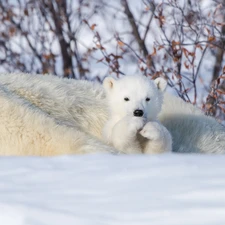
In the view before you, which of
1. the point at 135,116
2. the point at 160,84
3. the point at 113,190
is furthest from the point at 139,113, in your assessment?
the point at 113,190

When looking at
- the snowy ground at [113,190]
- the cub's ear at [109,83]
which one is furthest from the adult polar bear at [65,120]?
the snowy ground at [113,190]

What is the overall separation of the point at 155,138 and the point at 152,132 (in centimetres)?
3

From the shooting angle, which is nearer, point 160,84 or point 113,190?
point 113,190

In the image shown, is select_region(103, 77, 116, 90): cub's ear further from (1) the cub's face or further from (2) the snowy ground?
(2) the snowy ground

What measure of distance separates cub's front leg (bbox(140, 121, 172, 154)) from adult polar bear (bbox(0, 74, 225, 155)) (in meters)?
0.18

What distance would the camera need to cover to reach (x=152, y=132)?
380 centimetres

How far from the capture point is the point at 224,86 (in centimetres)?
842

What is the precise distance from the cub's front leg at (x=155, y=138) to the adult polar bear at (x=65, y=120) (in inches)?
7.1

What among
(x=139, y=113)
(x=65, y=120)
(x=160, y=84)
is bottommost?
(x=65, y=120)

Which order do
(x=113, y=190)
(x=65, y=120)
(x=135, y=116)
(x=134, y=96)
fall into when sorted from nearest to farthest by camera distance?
(x=113, y=190), (x=135, y=116), (x=134, y=96), (x=65, y=120)

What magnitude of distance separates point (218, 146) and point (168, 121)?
1.02 ft

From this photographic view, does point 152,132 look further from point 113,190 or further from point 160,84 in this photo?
point 113,190

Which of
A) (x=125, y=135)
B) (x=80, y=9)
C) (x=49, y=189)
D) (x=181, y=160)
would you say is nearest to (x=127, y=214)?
(x=49, y=189)

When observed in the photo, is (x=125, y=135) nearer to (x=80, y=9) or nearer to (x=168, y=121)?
(x=168, y=121)
